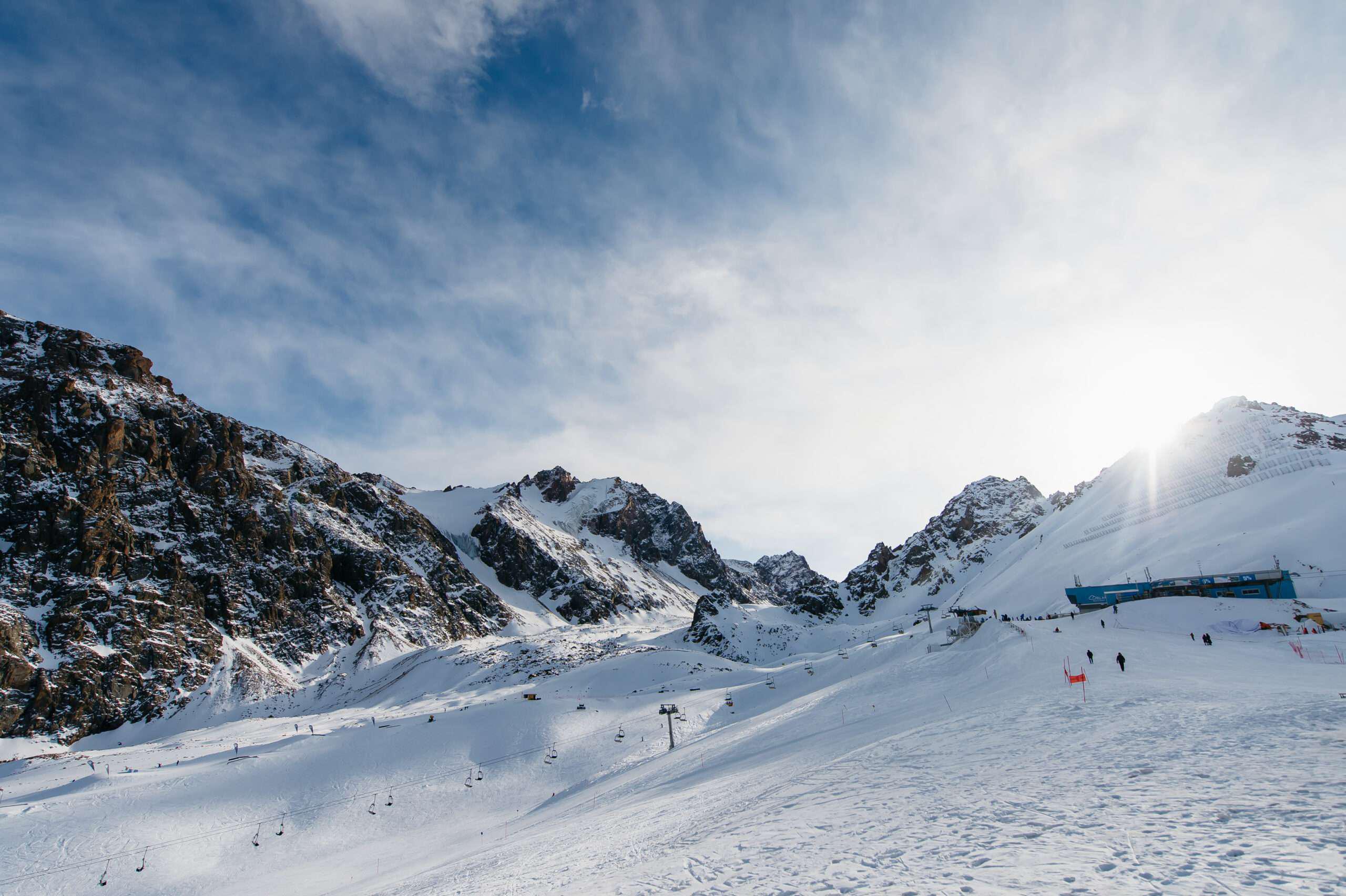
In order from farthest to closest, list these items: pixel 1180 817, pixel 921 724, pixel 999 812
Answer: pixel 921 724
pixel 999 812
pixel 1180 817

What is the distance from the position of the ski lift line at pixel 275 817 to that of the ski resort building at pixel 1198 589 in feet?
189

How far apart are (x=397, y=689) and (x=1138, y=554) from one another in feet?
340

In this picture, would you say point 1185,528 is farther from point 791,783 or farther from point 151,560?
Result: point 151,560

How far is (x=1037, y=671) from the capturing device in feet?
116

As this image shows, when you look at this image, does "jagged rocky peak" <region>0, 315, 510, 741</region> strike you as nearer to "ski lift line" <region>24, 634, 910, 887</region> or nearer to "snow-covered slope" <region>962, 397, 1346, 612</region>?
"ski lift line" <region>24, 634, 910, 887</region>

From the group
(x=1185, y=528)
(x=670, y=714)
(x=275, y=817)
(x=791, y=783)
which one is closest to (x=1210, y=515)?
(x=1185, y=528)

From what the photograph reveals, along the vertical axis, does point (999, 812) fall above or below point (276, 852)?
above

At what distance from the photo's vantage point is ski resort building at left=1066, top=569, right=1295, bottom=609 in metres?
58.9

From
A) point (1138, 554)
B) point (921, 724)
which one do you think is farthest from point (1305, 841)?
point (1138, 554)

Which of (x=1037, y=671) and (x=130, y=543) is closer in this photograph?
(x=1037, y=671)

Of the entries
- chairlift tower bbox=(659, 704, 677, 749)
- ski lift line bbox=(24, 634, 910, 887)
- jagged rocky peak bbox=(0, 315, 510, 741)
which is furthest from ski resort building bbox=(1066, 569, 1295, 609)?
jagged rocky peak bbox=(0, 315, 510, 741)

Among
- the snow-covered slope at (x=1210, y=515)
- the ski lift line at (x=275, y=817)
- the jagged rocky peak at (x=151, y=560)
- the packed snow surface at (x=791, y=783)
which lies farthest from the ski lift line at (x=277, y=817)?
the snow-covered slope at (x=1210, y=515)

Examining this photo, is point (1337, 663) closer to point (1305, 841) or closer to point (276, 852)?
point (1305, 841)

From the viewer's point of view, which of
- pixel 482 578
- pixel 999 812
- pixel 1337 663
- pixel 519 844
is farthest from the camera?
pixel 482 578
